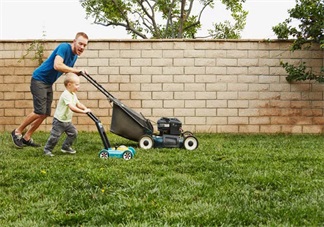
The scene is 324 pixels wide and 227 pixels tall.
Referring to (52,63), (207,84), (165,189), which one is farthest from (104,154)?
(207,84)

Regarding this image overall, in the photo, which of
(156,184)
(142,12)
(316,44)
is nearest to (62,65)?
(156,184)

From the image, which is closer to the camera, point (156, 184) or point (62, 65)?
point (156, 184)

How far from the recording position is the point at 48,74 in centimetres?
654

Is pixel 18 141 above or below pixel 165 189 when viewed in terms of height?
above

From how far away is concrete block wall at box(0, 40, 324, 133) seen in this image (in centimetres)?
930

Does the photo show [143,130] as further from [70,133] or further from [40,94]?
[40,94]

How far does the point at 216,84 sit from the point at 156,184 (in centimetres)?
556

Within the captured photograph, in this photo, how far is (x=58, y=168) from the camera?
4.68m

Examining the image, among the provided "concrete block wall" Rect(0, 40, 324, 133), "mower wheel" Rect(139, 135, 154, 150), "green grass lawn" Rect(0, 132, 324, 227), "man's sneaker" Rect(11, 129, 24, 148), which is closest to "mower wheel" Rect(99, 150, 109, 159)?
"green grass lawn" Rect(0, 132, 324, 227)

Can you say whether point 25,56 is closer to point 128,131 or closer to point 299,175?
point 128,131

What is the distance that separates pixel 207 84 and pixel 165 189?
5.68 m

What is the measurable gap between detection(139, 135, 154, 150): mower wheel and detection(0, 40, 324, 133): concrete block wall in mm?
2781

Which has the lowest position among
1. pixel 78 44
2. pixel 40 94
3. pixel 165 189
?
pixel 165 189

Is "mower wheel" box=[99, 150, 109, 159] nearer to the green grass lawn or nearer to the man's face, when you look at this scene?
the green grass lawn
